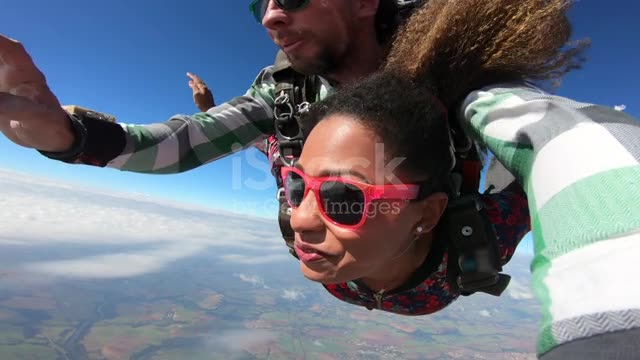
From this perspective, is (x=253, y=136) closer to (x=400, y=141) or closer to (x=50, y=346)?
(x=400, y=141)

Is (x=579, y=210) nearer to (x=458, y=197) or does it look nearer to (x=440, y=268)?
(x=458, y=197)

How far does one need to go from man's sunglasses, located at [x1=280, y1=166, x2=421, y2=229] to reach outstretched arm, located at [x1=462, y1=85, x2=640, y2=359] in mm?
442

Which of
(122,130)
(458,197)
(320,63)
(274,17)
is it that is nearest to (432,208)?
(458,197)

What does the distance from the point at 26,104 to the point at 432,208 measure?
139cm

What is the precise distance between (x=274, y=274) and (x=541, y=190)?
14768cm

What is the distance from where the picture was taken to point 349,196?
→ 3.95 ft

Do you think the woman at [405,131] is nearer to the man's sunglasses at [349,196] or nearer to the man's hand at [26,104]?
the man's sunglasses at [349,196]

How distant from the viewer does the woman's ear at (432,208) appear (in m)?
1.32

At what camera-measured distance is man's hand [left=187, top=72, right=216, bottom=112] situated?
2738mm

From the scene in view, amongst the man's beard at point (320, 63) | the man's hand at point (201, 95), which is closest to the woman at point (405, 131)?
the man's beard at point (320, 63)


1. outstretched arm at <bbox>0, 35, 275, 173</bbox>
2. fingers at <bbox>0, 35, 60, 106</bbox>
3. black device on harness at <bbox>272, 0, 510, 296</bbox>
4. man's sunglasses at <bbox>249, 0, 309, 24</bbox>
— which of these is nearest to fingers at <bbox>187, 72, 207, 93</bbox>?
outstretched arm at <bbox>0, 35, 275, 173</bbox>

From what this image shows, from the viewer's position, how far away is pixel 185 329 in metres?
64.8

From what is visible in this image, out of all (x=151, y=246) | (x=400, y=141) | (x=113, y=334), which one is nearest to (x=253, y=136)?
(x=400, y=141)

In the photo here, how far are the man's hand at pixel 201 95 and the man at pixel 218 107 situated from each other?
0.74m
